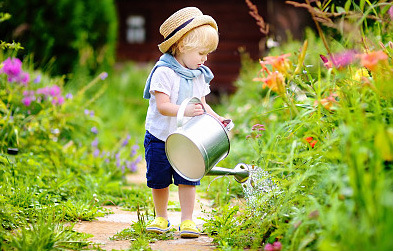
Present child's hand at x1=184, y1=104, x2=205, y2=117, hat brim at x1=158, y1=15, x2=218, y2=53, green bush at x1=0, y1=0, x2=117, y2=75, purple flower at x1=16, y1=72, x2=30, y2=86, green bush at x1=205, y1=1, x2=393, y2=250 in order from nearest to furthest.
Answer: green bush at x1=205, y1=1, x2=393, y2=250 < child's hand at x1=184, y1=104, x2=205, y2=117 < hat brim at x1=158, y1=15, x2=218, y2=53 < purple flower at x1=16, y1=72, x2=30, y2=86 < green bush at x1=0, y1=0, x2=117, y2=75

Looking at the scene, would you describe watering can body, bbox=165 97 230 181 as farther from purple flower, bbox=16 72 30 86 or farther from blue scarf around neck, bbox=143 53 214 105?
purple flower, bbox=16 72 30 86

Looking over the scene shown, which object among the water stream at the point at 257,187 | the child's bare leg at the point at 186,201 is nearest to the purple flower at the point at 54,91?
the child's bare leg at the point at 186,201

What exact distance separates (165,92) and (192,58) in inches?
9.6

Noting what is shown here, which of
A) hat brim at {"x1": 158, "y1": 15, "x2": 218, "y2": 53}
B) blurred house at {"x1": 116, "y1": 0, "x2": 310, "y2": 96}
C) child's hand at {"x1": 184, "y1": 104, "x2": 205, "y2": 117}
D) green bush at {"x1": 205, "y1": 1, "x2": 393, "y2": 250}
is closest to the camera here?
green bush at {"x1": 205, "y1": 1, "x2": 393, "y2": 250}

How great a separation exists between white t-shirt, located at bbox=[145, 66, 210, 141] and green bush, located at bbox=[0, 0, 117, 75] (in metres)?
3.73

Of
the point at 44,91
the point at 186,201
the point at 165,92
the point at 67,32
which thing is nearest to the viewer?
the point at 165,92

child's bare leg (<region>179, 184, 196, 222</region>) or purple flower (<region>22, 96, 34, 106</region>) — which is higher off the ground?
purple flower (<region>22, 96, 34, 106</region>)

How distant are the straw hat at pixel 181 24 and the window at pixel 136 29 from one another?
986 centimetres

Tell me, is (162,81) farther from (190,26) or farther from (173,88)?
(190,26)

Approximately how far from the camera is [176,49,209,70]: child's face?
255 centimetres

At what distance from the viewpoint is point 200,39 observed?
2.51 m

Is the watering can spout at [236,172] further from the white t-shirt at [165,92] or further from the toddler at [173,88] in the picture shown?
the white t-shirt at [165,92]

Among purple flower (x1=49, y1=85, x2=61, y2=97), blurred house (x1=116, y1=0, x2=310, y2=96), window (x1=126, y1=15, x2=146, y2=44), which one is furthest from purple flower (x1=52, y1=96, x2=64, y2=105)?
window (x1=126, y1=15, x2=146, y2=44)

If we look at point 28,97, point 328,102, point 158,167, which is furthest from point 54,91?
point 328,102
